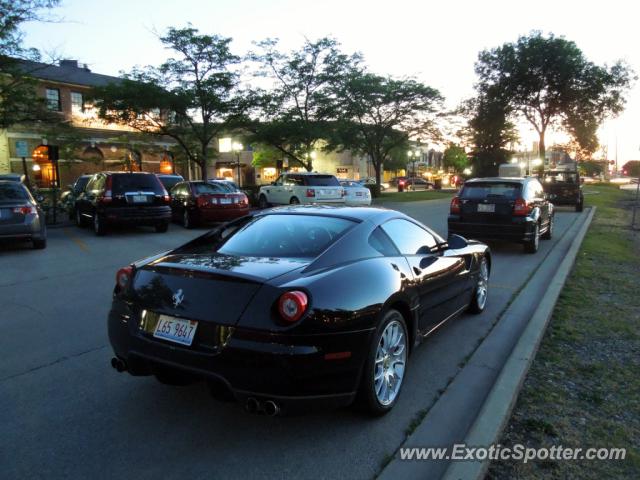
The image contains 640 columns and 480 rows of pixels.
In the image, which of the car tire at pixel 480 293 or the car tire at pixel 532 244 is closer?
the car tire at pixel 480 293

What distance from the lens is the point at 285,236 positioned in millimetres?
3895

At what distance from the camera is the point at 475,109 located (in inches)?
1742

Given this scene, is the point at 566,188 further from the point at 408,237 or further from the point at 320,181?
the point at 408,237

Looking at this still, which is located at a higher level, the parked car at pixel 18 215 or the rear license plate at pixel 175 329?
the parked car at pixel 18 215

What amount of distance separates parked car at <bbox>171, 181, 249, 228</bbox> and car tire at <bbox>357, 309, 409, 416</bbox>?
40.6 feet

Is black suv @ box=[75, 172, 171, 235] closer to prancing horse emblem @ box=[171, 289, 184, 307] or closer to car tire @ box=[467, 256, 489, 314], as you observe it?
car tire @ box=[467, 256, 489, 314]

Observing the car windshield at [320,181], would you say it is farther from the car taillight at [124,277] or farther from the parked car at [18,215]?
the car taillight at [124,277]

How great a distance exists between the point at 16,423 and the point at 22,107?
51.9ft

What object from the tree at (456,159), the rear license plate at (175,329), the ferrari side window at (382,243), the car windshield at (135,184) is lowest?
the rear license plate at (175,329)

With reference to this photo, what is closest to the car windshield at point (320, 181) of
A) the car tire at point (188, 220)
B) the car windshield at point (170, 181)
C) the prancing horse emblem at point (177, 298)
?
the car tire at point (188, 220)

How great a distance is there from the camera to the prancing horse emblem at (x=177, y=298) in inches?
121

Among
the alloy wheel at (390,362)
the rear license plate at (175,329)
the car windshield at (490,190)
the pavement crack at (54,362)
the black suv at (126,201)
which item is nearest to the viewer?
the rear license plate at (175,329)

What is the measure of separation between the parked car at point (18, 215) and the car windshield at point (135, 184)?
2604 millimetres

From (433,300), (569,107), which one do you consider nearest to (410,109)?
(569,107)
